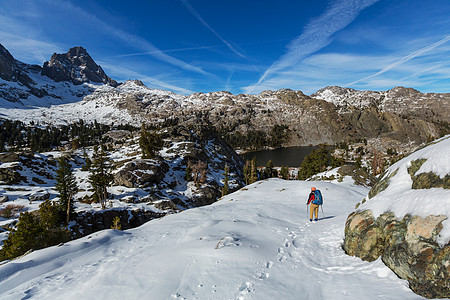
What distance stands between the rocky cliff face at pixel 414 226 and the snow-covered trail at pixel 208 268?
1.66ft

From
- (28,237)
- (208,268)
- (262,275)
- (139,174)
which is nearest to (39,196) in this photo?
(139,174)

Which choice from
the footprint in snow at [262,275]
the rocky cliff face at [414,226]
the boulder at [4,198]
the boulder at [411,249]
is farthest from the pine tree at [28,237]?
the boulder at [411,249]

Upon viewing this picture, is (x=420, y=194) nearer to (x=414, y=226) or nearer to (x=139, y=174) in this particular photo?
(x=414, y=226)

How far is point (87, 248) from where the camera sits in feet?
36.7

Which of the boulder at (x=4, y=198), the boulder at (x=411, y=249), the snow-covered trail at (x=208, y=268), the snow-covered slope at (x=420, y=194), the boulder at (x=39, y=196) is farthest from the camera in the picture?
the boulder at (x=39, y=196)

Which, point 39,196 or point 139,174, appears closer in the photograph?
point 39,196

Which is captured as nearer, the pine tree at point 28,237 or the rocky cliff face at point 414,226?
the rocky cliff face at point 414,226

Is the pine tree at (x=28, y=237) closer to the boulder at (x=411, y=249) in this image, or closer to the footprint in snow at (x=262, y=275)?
the footprint in snow at (x=262, y=275)

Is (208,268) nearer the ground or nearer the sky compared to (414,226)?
nearer the ground

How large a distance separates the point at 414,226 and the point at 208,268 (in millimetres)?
7206

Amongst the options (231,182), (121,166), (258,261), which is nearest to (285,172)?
(231,182)

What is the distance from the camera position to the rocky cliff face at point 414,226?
5355 mm

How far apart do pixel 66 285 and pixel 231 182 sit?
3123 inches

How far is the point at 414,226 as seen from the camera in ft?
20.4
